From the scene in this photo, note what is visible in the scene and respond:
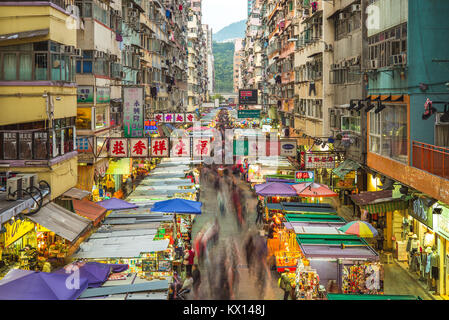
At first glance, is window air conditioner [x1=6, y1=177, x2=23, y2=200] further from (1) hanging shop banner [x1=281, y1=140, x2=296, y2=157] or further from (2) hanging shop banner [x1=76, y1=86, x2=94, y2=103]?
(1) hanging shop banner [x1=281, y1=140, x2=296, y2=157]

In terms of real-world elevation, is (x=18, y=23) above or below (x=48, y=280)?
above

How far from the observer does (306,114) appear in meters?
38.3

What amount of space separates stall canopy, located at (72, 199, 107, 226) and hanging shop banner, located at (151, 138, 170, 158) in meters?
3.77

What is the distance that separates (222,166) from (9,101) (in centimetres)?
3554

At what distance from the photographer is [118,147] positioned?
74.3 feet

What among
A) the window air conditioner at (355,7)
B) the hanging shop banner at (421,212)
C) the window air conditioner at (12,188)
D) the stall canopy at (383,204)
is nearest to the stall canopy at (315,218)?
the stall canopy at (383,204)

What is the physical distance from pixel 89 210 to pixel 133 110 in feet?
24.0

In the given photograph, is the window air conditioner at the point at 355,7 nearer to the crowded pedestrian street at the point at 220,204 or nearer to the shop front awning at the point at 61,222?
the crowded pedestrian street at the point at 220,204

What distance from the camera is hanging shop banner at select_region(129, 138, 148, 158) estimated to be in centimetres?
2227

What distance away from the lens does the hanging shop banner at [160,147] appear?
22406mm

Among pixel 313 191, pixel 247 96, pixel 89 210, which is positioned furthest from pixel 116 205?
pixel 247 96

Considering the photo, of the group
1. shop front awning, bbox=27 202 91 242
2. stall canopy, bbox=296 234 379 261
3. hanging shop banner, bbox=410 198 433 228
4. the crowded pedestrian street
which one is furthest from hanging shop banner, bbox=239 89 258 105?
shop front awning, bbox=27 202 91 242
